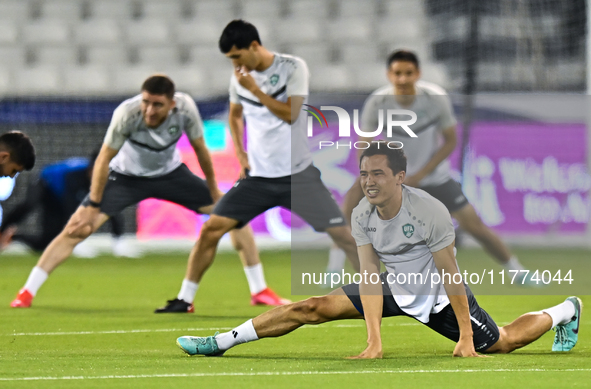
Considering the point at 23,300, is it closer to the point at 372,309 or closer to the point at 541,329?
the point at 372,309

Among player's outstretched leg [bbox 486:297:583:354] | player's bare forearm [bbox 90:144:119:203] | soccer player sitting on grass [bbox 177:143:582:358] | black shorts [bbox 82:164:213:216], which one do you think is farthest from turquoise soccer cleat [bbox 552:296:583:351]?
player's bare forearm [bbox 90:144:119:203]

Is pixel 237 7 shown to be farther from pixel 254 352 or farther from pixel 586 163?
pixel 254 352

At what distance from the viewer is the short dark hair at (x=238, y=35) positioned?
7215mm

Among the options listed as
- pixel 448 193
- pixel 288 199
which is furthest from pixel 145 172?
pixel 448 193

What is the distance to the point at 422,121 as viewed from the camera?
8625 mm

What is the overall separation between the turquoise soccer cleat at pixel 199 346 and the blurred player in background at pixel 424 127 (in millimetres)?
2787

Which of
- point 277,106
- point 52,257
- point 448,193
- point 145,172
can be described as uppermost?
point 277,106

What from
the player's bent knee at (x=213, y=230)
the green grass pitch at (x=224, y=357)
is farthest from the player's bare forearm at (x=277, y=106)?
Answer: the green grass pitch at (x=224, y=357)

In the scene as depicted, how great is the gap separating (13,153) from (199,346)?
199 cm

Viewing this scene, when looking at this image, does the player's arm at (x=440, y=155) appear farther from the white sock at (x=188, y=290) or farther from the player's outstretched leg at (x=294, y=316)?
the player's outstretched leg at (x=294, y=316)

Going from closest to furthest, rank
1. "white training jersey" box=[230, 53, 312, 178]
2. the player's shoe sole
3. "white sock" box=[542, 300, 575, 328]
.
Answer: "white sock" box=[542, 300, 575, 328]
"white training jersey" box=[230, 53, 312, 178]
the player's shoe sole

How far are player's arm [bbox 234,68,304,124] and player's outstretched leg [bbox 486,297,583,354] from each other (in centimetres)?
267

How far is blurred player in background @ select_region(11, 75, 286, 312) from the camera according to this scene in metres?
7.96

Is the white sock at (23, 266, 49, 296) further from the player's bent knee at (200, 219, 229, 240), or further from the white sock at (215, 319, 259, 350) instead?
the white sock at (215, 319, 259, 350)
